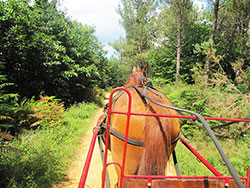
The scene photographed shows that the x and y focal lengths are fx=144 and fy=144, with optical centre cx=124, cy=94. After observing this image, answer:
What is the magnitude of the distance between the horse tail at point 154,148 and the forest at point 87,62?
2.54m

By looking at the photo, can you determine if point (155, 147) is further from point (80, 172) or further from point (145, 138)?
point (80, 172)

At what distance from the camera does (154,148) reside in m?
1.53

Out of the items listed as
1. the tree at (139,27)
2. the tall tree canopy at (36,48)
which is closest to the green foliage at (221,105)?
the tall tree canopy at (36,48)

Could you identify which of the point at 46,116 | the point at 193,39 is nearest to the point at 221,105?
the point at 46,116

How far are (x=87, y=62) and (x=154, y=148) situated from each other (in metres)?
10.3

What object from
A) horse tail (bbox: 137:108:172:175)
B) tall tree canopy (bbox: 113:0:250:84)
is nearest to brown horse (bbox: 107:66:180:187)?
horse tail (bbox: 137:108:172:175)

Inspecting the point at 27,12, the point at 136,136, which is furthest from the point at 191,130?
the point at 27,12

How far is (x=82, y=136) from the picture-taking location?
5.74 m

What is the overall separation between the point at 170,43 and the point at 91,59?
7.14 metres

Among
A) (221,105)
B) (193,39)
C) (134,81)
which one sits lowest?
(221,105)

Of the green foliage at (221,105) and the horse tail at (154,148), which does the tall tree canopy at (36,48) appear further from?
the green foliage at (221,105)

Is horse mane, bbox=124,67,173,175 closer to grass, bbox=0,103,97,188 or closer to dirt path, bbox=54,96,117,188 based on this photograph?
dirt path, bbox=54,96,117,188

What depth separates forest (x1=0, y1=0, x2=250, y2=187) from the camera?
4840mm

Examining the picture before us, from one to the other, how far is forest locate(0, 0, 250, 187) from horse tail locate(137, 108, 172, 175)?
2.54 metres
